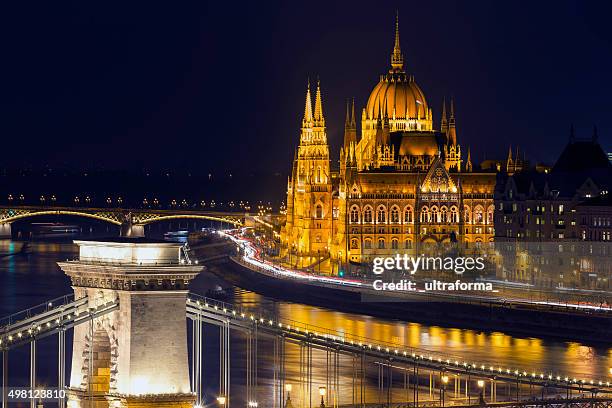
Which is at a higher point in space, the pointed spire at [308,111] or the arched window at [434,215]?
the pointed spire at [308,111]

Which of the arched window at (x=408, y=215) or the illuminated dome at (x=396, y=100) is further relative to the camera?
the illuminated dome at (x=396, y=100)

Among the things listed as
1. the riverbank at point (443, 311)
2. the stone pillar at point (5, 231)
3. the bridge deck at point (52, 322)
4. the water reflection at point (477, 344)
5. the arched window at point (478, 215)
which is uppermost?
the arched window at point (478, 215)

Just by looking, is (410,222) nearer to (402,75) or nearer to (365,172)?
(365,172)

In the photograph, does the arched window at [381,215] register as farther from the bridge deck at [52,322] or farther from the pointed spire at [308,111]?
the bridge deck at [52,322]

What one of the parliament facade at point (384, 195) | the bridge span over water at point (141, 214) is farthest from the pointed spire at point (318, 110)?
the bridge span over water at point (141, 214)

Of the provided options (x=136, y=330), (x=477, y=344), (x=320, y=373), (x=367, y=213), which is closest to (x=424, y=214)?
(x=367, y=213)

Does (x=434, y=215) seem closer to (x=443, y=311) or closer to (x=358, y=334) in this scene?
(x=443, y=311)

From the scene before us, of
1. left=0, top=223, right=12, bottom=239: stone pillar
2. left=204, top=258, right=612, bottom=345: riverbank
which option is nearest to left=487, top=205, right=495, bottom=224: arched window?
left=204, top=258, right=612, bottom=345: riverbank

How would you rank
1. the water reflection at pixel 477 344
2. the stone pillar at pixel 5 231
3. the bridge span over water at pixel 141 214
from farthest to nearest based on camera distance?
1. the stone pillar at pixel 5 231
2. the bridge span over water at pixel 141 214
3. the water reflection at pixel 477 344
